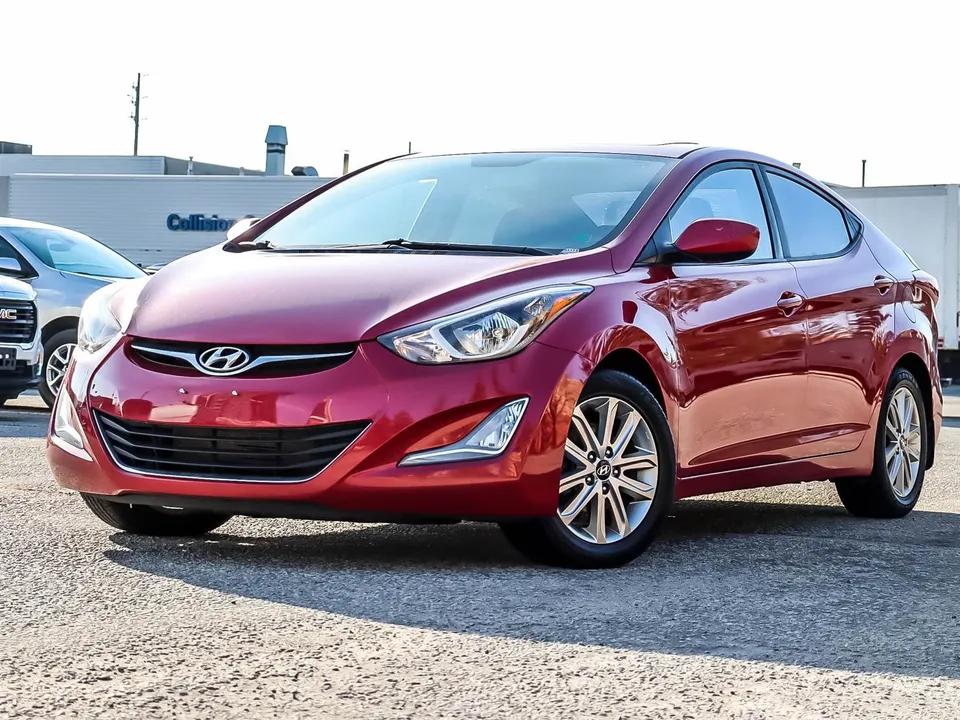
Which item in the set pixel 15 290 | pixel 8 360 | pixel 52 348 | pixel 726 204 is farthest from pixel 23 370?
pixel 726 204

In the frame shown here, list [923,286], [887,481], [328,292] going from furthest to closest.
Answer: [923,286], [887,481], [328,292]

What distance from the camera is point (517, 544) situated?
5246 millimetres

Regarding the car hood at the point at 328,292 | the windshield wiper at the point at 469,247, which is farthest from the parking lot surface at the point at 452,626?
the windshield wiper at the point at 469,247

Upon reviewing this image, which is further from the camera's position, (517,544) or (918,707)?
(517,544)

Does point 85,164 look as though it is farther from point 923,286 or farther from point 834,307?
point 834,307

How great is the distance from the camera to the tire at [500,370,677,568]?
5.19m

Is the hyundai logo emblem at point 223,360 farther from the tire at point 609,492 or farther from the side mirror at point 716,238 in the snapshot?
the side mirror at point 716,238

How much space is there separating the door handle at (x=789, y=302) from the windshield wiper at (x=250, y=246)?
194 cm

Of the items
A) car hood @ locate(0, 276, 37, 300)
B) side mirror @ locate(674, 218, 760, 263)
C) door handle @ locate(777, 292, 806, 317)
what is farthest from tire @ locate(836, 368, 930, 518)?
car hood @ locate(0, 276, 37, 300)

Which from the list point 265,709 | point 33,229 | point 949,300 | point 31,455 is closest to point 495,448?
point 265,709

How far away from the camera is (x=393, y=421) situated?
4.90 m

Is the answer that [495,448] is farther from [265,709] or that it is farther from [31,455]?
[31,455]

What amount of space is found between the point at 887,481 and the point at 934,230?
1723 centimetres

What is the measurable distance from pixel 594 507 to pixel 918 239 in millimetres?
19637
